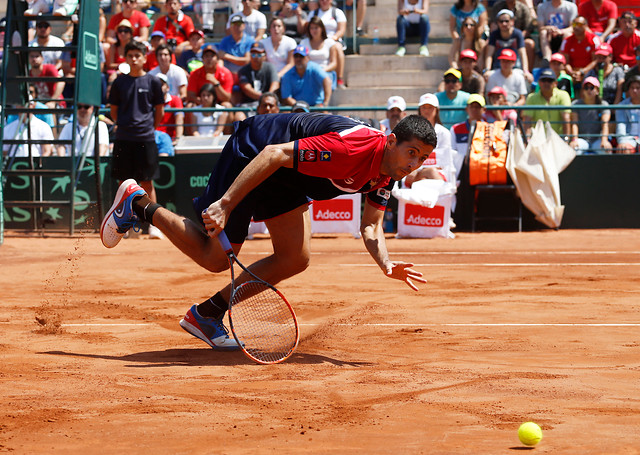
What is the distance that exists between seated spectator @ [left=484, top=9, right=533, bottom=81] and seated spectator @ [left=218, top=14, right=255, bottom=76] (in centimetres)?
391

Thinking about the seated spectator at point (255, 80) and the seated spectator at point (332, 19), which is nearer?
the seated spectator at point (255, 80)

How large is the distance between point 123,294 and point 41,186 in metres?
6.09

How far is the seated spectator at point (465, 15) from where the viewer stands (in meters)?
15.3

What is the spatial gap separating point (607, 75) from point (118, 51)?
8.00m

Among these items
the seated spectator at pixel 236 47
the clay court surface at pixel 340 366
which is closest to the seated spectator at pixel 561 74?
the seated spectator at pixel 236 47

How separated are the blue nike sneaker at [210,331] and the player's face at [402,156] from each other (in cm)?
151

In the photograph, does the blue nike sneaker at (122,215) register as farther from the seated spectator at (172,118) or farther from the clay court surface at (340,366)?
the seated spectator at (172,118)

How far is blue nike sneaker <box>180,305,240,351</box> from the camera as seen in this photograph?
570 centimetres

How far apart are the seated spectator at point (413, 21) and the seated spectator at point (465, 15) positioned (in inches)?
26.0

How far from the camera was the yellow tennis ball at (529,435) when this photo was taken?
12.0 ft

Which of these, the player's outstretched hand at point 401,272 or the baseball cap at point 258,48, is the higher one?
the baseball cap at point 258,48

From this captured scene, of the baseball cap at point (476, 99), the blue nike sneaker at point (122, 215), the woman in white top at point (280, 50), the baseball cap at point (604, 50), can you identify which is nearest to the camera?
the blue nike sneaker at point (122, 215)

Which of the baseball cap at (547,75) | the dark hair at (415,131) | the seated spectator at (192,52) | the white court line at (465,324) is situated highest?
the seated spectator at (192,52)

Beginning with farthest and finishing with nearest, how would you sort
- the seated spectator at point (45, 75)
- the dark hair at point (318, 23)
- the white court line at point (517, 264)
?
the dark hair at point (318, 23) < the seated spectator at point (45, 75) < the white court line at point (517, 264)
